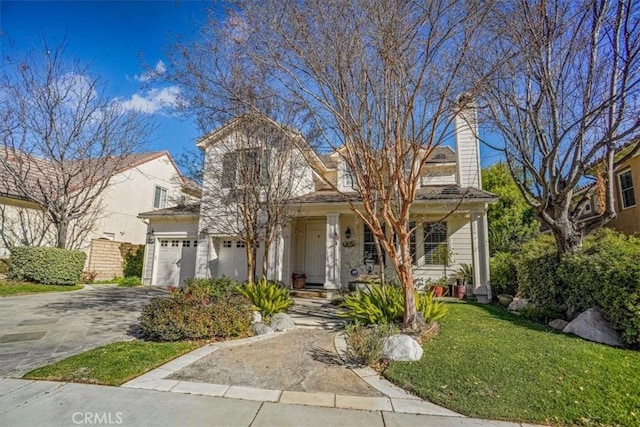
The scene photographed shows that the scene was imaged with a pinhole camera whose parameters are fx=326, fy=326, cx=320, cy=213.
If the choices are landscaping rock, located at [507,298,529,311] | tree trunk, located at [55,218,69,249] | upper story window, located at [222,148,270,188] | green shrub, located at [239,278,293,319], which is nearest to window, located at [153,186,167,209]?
tree trunk, located at [55,218,69,249]

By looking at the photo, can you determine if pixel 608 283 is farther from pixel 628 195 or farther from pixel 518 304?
pixel 628 195

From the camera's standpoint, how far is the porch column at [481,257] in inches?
436

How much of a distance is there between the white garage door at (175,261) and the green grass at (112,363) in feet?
31.2

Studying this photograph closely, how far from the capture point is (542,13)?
6.57m

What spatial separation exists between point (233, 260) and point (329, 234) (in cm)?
457

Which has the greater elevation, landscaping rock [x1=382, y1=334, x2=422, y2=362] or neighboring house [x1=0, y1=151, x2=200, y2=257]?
neighboring house [x1=0, y1=151, x2=200, y2=257]

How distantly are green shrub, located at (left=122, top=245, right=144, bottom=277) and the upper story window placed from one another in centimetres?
1128

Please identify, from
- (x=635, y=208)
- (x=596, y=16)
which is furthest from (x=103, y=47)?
(x=635, y=208)

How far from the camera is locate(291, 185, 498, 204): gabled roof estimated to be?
11202 millimetres

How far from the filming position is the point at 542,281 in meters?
8.45

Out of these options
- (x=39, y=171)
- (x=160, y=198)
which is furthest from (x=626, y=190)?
(x=39, y=171)

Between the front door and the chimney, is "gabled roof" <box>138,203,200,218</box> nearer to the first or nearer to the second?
the front door

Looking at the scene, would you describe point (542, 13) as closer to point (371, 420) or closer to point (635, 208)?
point (371, 420)

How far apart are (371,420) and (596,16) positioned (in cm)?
862
